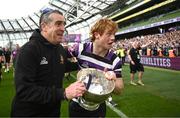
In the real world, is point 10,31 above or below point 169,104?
above

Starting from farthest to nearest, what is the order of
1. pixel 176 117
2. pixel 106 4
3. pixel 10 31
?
pixel 10 31 < pixel 106 4 < pixel 176 117

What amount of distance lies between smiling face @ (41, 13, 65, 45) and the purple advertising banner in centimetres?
1994

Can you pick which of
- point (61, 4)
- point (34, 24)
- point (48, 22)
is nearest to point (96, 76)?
point (48, 22)

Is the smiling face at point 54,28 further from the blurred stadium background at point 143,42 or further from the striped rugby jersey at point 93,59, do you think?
the striped rugby jersey at point 93,59

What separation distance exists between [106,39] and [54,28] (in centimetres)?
89

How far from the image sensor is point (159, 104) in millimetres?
9953

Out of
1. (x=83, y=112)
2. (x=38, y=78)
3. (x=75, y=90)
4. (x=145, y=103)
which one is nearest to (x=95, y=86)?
(x=75, y=90)

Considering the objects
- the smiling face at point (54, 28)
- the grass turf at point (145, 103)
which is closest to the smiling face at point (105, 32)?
the smiling face at point (54, 28)

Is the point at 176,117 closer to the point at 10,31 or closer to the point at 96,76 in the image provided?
the point at 96,76

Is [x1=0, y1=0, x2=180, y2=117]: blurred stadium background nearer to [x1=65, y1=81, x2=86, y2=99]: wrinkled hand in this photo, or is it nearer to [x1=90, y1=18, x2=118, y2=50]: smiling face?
[x1=90, y1=18, x2=118, y2=50]: smiling face

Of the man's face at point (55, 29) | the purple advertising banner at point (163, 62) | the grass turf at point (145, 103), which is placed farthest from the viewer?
the purple advertising banner at point (163, 62)

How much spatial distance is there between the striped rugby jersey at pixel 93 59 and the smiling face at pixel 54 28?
2.90ft

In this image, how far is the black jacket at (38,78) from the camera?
9.04ft

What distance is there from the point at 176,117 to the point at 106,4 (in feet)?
198
